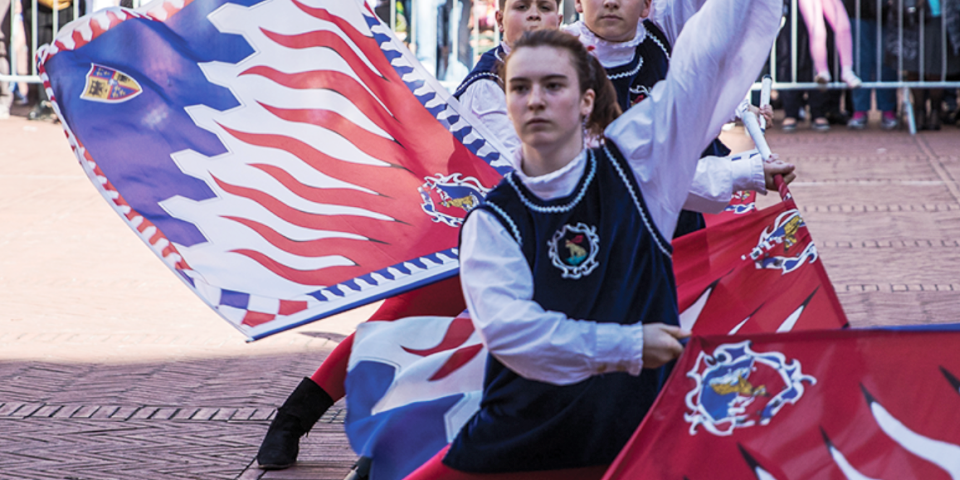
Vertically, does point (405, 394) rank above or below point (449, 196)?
below

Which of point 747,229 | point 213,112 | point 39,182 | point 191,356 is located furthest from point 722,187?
point 39,182

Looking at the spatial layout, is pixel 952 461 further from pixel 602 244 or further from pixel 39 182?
pixel 39 182

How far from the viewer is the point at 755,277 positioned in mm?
3418

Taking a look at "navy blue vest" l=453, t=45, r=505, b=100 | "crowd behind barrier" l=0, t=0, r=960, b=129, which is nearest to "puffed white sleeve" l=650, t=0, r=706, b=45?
"navy blue vest" l=453, t=45, r=505, b=100

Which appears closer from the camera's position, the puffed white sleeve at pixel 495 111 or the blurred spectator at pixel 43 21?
the puffed white sleeve at pixel 495 111

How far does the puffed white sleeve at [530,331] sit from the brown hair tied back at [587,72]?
459mm

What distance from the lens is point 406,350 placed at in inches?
116

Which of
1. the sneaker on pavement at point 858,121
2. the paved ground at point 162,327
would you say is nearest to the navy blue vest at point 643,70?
the paved ground at point 162,327

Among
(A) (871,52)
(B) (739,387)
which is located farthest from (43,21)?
(B) (739,387)

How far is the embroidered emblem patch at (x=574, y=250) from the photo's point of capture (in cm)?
253

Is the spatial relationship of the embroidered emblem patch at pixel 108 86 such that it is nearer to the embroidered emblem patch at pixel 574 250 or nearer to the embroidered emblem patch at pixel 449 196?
the embroidered emblem patch at pixel 449 196

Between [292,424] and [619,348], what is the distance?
201 cm

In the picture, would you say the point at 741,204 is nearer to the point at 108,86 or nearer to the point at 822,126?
the point at 108,86

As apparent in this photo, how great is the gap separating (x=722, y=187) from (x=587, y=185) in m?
0.70
